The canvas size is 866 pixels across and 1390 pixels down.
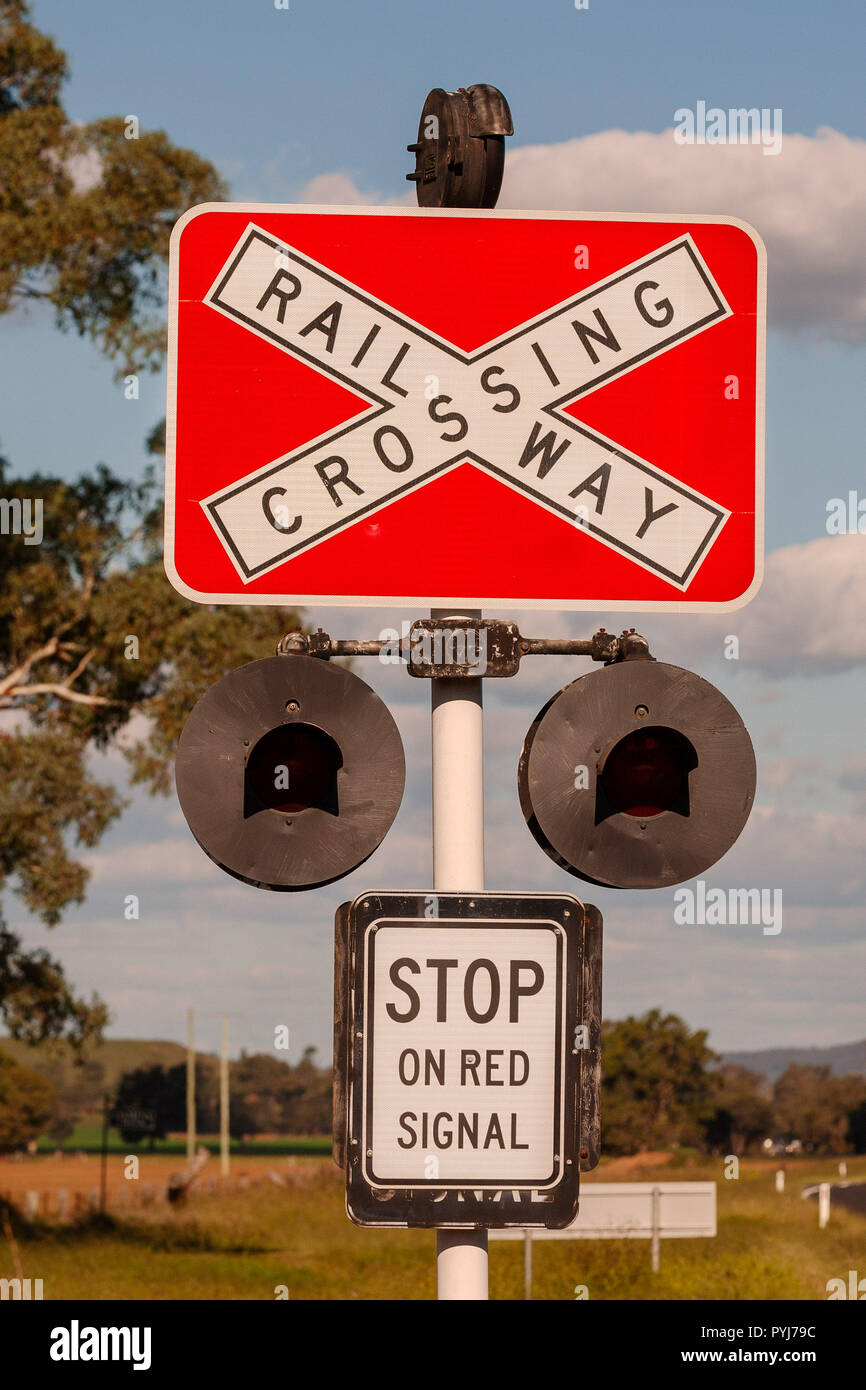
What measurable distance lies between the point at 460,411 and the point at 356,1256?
36.8m

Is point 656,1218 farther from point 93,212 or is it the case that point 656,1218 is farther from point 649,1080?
point 649,1080

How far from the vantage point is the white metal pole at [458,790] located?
3172 mm

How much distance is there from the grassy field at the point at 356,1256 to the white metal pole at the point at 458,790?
60.9 ft

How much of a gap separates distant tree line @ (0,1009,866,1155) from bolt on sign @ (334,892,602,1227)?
31.7 metres

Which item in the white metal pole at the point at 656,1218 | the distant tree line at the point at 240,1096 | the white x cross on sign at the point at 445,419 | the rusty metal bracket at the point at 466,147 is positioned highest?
the rusty metal bracket at the point at 466,147

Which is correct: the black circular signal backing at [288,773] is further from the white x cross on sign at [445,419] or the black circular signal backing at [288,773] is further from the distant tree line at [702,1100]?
the distant tree line at [702,1100]

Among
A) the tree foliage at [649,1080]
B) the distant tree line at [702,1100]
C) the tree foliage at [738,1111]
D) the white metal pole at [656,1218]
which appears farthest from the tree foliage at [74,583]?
the tree foliage at [738,1111]

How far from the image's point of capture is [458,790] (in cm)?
324

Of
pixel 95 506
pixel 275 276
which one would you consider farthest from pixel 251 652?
pixel 275 276

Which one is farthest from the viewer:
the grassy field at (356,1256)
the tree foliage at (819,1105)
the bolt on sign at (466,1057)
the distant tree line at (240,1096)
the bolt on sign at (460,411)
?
the distant tree line at (240,1096)

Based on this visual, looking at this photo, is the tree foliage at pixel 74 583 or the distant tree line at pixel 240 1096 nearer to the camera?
the tree foliage at pixel 74 583

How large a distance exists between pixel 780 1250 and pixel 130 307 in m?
19.7

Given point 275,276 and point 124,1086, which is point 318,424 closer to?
point 275,276

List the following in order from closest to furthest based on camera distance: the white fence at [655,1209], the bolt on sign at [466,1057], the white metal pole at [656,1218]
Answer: the bolt on sign at [466,1057] → the white metal pole at [656,1218] → the white fence at [655,1209]
